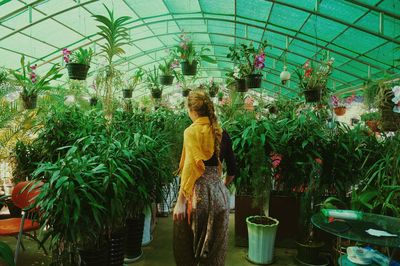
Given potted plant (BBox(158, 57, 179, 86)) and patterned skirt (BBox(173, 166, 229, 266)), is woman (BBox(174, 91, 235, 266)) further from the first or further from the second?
potted plant (BBox(158, 57, 179, 86))

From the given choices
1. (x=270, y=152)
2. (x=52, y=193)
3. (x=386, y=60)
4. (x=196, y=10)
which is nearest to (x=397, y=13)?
(x=386, y=60)

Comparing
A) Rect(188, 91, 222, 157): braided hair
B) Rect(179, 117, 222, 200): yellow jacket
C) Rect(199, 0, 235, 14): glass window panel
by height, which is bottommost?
Rect(179, 117, 222, 200): yellow jacket

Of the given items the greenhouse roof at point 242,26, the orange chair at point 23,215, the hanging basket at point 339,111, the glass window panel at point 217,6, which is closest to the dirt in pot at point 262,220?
the orange chair at point 23,215

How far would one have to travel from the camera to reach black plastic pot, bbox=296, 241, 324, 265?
3141 millimetres

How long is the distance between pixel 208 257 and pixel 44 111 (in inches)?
128

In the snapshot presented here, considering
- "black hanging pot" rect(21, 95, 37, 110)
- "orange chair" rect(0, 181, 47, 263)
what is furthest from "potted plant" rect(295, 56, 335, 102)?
"black hanging pot" rect(21, 95, 37, 110)

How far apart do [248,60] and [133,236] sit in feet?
7.07

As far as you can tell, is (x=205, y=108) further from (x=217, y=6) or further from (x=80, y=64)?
(x=217, y=6)

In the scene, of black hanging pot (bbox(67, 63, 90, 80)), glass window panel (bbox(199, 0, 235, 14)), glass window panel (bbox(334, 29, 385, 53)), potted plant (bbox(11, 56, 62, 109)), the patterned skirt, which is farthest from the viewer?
glass window panel (bbox(199, 0, 235, 14))

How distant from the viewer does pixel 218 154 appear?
245 centimetres

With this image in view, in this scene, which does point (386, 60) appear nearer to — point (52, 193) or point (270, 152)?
point (270, 152)

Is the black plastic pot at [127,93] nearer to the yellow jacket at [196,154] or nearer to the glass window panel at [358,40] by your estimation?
the yellow jacket at [196,154]

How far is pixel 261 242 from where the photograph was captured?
10.3 ft

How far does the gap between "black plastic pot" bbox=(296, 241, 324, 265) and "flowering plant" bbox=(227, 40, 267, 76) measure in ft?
6.07
